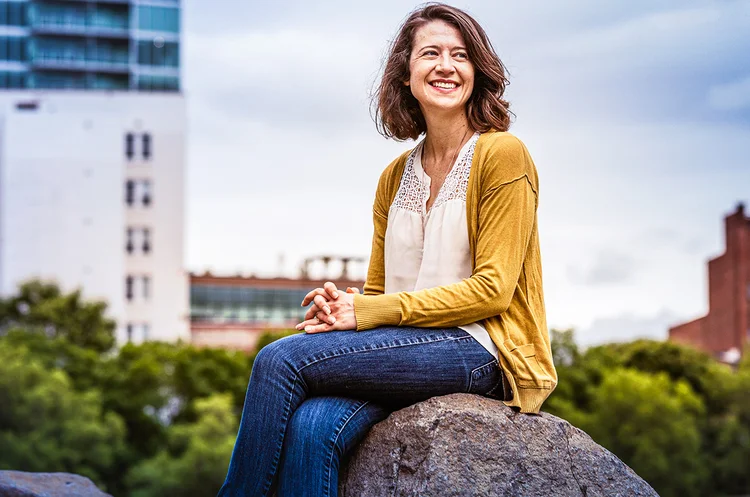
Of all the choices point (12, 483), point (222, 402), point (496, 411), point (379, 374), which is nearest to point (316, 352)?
point (379, 374)

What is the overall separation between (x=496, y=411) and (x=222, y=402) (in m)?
41.6

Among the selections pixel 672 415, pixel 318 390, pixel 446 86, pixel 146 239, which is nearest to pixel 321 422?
pixel 318 390

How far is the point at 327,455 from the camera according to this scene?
3.59 m

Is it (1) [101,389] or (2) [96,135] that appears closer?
(1) [101,389]

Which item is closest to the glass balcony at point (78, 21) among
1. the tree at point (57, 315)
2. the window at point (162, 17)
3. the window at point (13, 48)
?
the window at point (162, 17)

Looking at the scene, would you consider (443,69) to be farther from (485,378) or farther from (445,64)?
(485,378)

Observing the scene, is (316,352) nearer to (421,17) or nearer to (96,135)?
(421,17)

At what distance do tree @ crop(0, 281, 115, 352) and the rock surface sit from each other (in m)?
43.2

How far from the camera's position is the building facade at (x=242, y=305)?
51.9 m

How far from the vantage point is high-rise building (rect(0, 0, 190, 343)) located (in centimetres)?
5116

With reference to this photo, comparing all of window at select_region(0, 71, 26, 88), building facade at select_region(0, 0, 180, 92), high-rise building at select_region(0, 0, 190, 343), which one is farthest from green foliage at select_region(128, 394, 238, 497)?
window at select_region(0, 71, 26, 88)

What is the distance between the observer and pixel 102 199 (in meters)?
51.9

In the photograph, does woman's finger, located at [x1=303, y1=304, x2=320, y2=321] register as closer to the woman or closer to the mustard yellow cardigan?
the woman

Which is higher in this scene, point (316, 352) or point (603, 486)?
point (316, 352)
